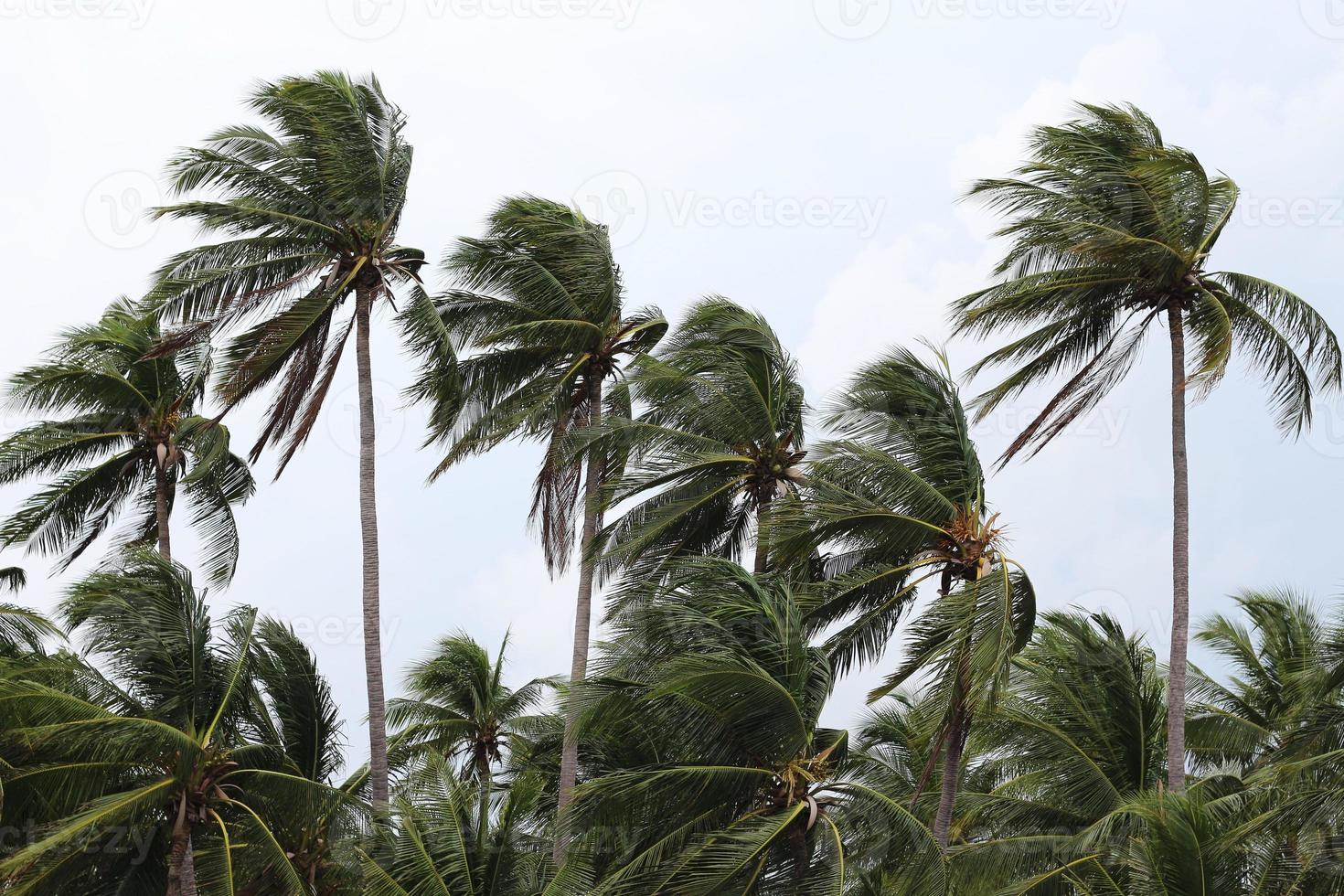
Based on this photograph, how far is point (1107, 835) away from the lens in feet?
64.2

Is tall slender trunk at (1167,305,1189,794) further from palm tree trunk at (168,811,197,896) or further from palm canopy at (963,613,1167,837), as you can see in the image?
palm tree trunk at (168,811,197,896)

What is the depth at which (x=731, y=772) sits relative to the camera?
58.7ft

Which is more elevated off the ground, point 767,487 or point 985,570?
point 767,487

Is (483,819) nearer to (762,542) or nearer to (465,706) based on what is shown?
(762,542)

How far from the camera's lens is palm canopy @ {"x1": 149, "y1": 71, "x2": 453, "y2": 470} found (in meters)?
23.6

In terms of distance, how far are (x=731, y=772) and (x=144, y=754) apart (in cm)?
778

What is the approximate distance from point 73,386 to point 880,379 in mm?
15643

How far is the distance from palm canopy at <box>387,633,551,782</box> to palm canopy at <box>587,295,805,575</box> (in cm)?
872

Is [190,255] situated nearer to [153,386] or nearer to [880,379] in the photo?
[153,386]

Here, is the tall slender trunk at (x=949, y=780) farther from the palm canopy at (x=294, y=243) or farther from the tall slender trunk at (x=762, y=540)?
the palm canopy at (x=294, y=243)

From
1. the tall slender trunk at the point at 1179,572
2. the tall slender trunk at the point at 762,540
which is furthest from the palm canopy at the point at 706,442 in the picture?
the tall slender trunk at the point at 1179,572

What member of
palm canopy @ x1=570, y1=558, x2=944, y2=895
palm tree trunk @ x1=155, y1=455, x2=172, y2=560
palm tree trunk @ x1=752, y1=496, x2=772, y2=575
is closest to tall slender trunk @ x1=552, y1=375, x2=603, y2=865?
Result: palm tree trunk @ x1=752, y1=496, x2=772, y2=575

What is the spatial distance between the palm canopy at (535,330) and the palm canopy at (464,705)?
797 centimetres

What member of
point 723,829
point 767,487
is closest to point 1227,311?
point 767,487
